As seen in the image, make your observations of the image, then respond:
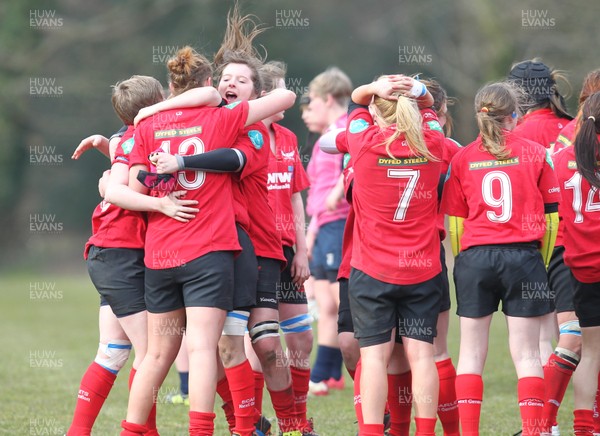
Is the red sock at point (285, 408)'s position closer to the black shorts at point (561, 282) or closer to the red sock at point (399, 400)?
the red sock at point (399, 400)

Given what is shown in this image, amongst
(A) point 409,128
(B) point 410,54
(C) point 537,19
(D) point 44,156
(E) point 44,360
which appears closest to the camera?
(A) point 409,128

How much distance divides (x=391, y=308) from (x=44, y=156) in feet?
74.4

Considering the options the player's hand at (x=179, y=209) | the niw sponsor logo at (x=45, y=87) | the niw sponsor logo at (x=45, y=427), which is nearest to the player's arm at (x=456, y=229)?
the player's hand at (x=179, y=209)

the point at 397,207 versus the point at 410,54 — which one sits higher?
the point at 410,54

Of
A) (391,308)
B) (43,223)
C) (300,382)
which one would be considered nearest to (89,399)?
(300,382)

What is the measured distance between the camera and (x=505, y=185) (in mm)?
4594

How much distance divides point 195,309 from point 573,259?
6.80ft

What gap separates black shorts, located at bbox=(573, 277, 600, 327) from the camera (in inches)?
197

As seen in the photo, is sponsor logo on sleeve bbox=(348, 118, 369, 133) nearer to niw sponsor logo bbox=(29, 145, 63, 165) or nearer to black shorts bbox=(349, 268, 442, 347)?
black shorts bbox=(349, 268, 442, 347)

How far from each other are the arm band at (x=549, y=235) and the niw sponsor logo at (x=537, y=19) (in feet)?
51.0

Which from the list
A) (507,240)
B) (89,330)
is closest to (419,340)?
(507,240)

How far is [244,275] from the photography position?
184 inches

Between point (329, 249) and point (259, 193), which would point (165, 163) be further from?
point (329, 249)

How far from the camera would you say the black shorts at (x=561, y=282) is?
5326 mm
